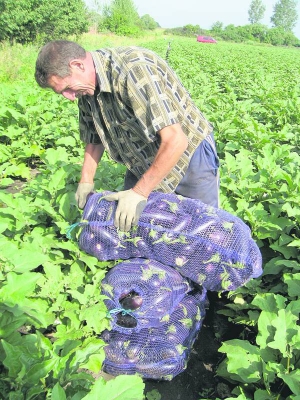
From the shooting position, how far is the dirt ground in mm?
2535

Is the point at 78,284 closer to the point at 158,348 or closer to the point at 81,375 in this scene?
the point at 158,348

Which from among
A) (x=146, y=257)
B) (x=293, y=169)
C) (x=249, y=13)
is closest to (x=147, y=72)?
(x=146, y=257)

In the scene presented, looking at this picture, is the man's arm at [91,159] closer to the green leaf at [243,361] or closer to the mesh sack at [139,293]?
the mesh sack at [139,293]

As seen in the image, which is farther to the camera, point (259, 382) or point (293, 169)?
point (293, 169)

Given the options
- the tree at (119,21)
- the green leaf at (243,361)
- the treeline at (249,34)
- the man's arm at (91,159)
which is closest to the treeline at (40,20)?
the tree at (119,21)

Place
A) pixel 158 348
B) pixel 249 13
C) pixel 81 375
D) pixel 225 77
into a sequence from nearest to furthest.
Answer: pixel 81 375 → pixel 158 348 → pixel 225 77 → pixel 249 13

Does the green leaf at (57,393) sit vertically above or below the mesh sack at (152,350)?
above

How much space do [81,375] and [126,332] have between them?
68cm

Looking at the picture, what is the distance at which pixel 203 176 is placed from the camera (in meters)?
3.03

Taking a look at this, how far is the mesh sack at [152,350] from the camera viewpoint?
2471 mm

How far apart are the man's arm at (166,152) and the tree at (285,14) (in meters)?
142

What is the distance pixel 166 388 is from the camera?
2584mm

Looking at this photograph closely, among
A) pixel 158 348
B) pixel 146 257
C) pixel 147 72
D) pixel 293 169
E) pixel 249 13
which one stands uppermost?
pixel 249 13

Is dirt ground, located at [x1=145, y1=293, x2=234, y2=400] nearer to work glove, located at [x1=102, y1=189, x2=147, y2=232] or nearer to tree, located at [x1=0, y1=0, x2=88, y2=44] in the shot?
work glove, located at [x1=102, y1=189, x2=147, y2=232]
